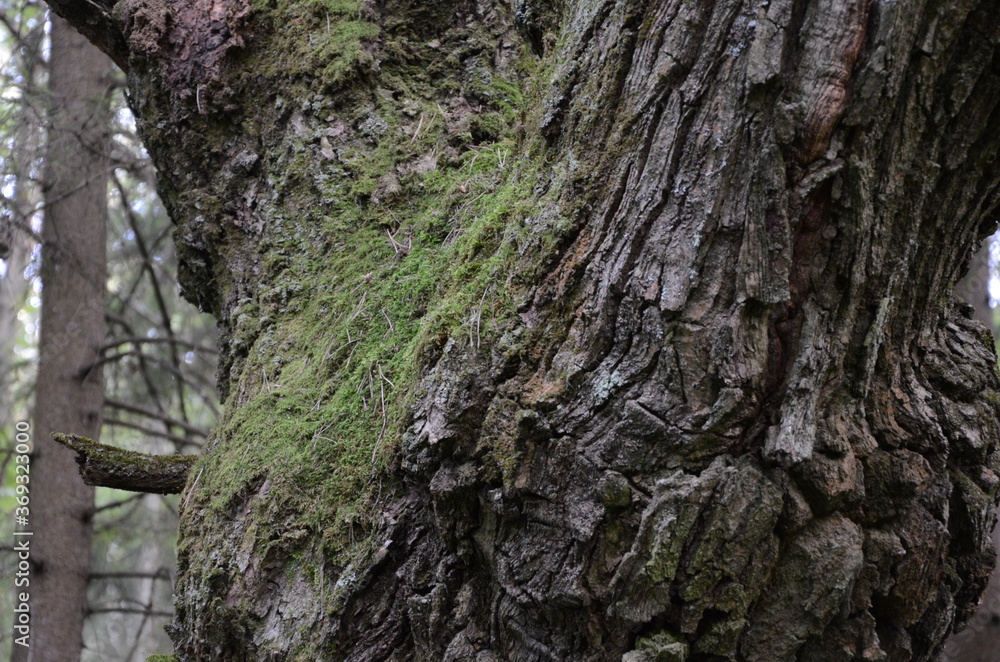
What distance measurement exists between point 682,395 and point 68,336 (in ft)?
18.5

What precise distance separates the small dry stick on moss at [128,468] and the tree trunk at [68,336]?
3239mm

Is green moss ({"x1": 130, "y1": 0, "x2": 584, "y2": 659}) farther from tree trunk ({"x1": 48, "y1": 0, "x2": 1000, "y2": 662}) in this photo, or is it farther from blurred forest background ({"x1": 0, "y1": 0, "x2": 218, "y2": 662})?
blurred forest background ({"x1": 0, "y1": 0, "x2": 218, "y2": 662})

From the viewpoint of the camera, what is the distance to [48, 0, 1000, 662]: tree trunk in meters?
1.54

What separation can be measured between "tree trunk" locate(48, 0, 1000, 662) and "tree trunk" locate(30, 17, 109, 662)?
3.97 m

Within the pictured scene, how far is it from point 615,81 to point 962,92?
719 millimetres

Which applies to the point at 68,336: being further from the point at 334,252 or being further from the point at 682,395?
the point at 682,395

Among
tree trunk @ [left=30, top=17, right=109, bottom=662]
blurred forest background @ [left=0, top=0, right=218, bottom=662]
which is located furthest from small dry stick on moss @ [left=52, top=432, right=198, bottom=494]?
tree trunk @ [left=30, top=17, right=109, bottom=662]

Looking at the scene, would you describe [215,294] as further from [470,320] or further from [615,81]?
[615,81]

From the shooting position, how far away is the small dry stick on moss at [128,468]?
2721mm

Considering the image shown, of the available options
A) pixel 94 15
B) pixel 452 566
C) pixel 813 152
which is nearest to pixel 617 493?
pixel 452 566

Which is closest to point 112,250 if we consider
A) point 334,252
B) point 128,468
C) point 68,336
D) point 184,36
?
point 68,336

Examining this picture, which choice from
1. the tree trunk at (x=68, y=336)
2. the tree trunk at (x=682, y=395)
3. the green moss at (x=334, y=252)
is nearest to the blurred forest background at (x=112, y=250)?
the tree trunk at (x=68, y=336)

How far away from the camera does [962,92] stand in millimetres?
1515

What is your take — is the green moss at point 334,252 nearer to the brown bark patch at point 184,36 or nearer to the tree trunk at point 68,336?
the brown bark patch at point 184,36
